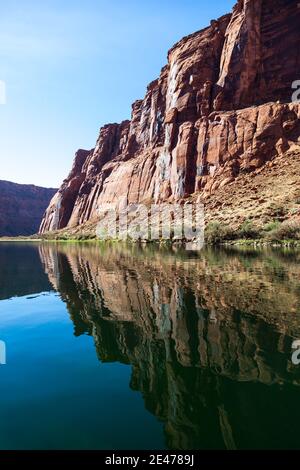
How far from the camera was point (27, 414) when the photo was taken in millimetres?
7211

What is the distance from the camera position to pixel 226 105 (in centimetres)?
9525

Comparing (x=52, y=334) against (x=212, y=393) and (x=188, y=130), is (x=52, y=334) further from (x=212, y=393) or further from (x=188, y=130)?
(x=188, y=130)

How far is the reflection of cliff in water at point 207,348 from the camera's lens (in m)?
6.51

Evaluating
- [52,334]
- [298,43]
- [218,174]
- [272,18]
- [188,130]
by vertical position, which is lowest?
[52,334]

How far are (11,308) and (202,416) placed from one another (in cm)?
1379

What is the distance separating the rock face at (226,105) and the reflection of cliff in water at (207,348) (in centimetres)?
6696

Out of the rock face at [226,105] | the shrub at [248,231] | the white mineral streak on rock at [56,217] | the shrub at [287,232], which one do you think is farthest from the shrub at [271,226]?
the white mineral streak on rock at [56,217]

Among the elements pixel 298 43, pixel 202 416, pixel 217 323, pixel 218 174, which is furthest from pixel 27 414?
pixel 298 43

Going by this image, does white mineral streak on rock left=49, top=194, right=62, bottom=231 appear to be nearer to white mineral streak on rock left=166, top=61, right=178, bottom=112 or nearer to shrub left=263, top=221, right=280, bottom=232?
white mineral streak on rock left=166, top=61, right=178, bottom=112

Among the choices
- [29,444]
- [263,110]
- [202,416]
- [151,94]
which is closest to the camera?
[29,444]
